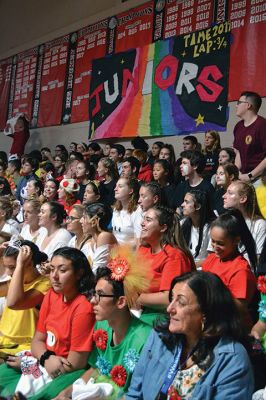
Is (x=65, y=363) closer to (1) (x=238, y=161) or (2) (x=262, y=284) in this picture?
(2) (x=262, y=284)

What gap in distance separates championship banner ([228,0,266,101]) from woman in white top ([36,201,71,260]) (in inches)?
115

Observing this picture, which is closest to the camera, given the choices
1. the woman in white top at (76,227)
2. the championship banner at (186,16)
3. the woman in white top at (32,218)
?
the woman in white top at (76,227)

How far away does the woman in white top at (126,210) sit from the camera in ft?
15.2

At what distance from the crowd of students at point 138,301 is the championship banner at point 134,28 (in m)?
3.87

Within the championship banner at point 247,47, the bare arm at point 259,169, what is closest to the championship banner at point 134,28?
the championship banner at point 247,47

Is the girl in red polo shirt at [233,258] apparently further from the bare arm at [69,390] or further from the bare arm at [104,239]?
the bare arm at [104,239]

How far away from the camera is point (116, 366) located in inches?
91.0

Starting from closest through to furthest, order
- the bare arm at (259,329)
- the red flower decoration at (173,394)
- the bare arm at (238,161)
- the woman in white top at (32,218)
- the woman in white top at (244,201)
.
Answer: the red flower decoration at (173,394), the bare arm at (259,329), the woman in white top at (244,201), the bare arm at (238,161), the woman in white top at (32,218)

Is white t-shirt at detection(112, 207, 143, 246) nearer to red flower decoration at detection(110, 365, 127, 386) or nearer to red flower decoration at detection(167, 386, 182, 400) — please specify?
red flower decoration at detection(110, 365, 127, 386)

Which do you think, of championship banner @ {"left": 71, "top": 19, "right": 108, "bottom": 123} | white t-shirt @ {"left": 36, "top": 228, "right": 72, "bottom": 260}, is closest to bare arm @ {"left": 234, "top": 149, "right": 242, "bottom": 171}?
white t-shirt @ {"left": 36, "top": 228, "right": 72, "bottom": 260}

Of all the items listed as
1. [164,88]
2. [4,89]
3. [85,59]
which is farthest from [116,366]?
[4,89]

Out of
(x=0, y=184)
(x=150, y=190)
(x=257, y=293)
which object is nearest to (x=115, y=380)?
(x=257, y=293)

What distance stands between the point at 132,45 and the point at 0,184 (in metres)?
3.19

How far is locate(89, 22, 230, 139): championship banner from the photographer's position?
21.4 feet
